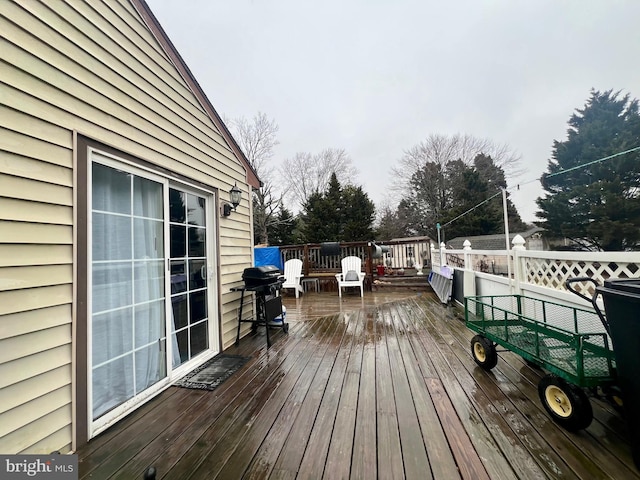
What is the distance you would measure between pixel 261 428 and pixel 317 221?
13.0m

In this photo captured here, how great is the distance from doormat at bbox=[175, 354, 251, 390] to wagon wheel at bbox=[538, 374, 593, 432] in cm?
238

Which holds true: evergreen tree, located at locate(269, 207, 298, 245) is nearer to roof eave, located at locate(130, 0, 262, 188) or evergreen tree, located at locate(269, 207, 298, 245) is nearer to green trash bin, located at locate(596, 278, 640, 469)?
roof eave, located at locate(130, 0, 262, 188)

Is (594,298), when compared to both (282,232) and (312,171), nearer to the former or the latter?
(282,232)

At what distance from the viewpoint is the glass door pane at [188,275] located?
2352mm

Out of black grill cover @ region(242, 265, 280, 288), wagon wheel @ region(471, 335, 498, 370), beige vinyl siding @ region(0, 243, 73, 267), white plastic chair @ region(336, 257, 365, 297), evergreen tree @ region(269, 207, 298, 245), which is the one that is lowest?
wagon wheel @ region(471, 335, 498, 370)

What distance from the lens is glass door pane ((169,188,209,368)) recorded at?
7.72ft

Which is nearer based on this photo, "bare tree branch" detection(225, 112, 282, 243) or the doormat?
the doormat

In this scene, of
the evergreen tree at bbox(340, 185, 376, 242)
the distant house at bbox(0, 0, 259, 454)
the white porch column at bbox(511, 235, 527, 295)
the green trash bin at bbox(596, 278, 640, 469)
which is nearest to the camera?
the green trash bin at bbox(596, 278, 640, 469)

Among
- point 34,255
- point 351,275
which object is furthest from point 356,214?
point 34,255

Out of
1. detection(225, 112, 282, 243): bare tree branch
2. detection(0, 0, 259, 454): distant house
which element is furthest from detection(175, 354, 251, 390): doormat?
detection(225, 112, 282, 243): bare tree branch

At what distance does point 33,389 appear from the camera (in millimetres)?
1274

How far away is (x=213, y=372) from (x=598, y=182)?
55.1ft

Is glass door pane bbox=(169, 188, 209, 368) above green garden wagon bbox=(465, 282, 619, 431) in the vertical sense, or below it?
above

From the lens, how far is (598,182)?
11.4 metres
